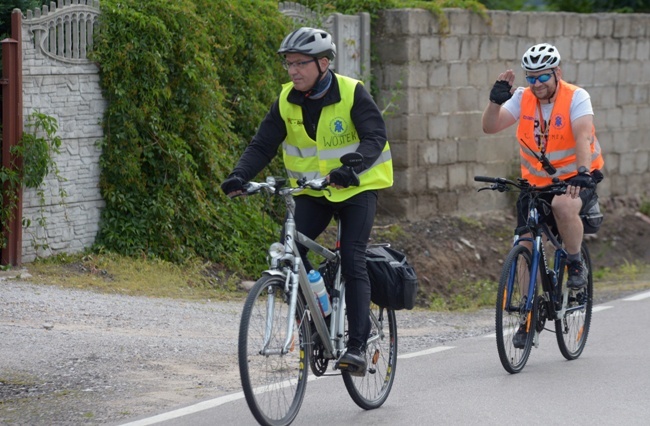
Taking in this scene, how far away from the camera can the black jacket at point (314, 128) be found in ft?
20.9

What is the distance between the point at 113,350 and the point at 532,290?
8.66 feet

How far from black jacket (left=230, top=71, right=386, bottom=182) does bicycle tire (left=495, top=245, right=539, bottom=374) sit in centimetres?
161

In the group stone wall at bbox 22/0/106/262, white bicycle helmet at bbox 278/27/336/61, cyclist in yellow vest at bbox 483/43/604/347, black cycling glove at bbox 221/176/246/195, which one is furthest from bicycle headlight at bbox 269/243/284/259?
stone wall at bbox 22/0/106/262

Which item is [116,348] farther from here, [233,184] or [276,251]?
[276,251]

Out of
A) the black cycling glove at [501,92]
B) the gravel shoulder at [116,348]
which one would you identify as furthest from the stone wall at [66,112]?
the black cycling glove at [501,92]

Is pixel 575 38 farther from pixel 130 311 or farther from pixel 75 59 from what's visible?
pixel 130 311

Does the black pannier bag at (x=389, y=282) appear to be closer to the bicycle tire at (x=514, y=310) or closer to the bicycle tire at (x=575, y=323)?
the bicycle tire at (x=514, y=310)

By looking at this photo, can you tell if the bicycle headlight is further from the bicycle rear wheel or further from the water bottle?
the water bottle

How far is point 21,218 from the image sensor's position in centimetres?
1027

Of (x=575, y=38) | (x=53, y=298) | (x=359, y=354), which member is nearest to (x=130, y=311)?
(x=53, y=298)

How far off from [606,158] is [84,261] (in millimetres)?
8647

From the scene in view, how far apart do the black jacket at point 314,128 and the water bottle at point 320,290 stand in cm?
59

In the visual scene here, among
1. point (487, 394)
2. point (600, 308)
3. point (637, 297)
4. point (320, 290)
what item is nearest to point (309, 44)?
point (320, 290)

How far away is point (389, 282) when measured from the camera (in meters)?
6.57
